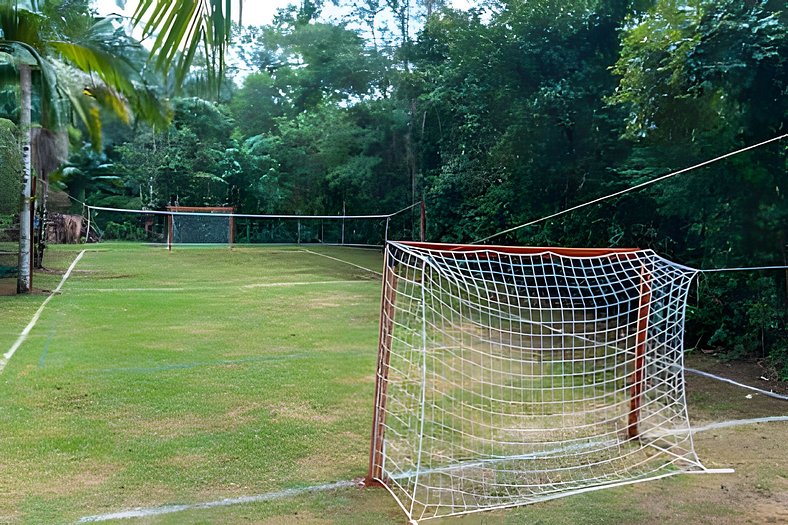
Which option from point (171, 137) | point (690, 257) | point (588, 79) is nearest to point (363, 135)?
point (171, 137)

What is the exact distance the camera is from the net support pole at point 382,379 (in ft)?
9.43

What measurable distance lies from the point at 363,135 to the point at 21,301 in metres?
8.16

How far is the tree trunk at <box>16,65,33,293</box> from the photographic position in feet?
25.5

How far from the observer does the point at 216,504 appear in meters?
2.69

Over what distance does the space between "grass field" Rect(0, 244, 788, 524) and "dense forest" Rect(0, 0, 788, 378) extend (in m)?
1.52

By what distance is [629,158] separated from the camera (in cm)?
770

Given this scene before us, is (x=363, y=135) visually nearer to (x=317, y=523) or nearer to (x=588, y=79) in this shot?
(x=588, y=79)

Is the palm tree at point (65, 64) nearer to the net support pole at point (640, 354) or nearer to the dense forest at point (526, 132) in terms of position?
the dense forest at point (526, 132)

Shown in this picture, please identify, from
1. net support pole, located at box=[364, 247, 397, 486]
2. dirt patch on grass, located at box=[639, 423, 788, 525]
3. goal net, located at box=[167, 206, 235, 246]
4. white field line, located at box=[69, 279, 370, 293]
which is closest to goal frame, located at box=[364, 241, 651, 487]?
net support pole, located at box=[364, 247, 397, 486]

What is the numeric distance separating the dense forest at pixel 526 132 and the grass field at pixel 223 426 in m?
1.52

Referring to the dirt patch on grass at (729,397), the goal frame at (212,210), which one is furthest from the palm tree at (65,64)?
the dirt patch on grass at (729,397)

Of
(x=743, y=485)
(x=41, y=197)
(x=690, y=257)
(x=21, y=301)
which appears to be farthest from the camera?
(x=41, y=197)

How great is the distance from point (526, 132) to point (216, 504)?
716 centimetres

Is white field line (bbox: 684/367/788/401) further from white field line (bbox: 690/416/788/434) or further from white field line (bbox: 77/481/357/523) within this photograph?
white field line (bbox: 77/481/357/523)
